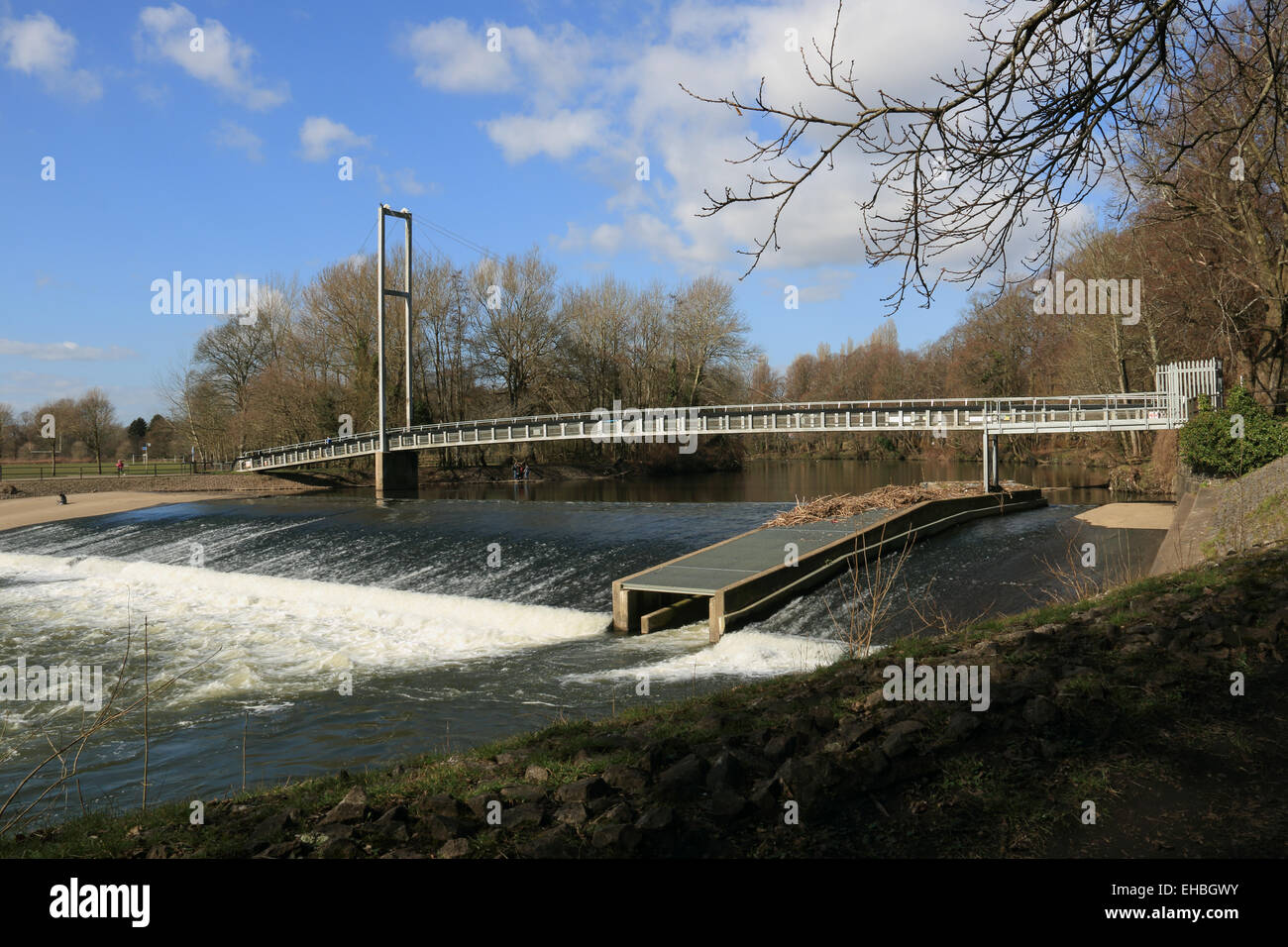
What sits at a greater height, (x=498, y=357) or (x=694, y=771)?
(x=498, y=357)

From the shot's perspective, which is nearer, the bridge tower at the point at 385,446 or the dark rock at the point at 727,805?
the dark rock at the point at 727,805

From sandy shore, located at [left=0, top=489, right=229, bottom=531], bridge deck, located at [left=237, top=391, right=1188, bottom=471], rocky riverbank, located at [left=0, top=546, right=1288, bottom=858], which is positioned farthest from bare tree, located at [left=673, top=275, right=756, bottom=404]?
rocky riverbank, located at [left=0, top=546, right=1288, bottom=858]

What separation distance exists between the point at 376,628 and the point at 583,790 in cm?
1149

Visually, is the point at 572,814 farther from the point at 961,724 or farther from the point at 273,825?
the point at 961,724

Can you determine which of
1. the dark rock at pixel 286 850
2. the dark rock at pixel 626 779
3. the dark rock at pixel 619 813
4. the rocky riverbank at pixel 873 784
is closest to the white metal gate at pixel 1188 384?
the rocky riverbank at pixel 873 784

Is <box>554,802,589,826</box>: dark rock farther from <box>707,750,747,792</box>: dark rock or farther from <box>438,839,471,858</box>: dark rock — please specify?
<box>707,750,747,792</box>: dark rock

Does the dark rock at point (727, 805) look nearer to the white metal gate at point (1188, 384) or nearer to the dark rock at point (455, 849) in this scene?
the dark rock at point (455, 849)

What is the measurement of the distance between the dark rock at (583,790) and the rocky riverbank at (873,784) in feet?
0.04

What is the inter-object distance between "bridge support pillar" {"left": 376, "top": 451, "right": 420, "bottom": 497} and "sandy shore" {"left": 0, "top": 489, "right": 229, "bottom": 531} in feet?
24.1

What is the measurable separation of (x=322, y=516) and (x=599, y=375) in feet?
108

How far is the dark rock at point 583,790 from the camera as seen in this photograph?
4.32 meters
